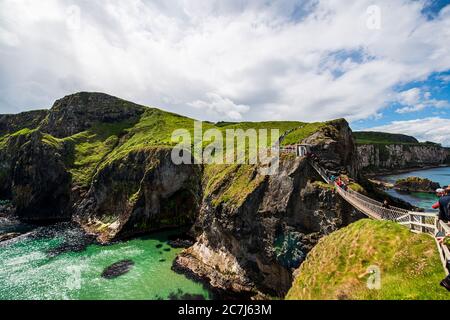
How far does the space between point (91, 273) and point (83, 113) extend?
11445cm

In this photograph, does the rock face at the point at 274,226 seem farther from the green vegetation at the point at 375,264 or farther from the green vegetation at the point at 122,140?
the green vegetation at the point at 122,140

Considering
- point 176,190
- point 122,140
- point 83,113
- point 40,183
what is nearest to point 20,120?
point 83,113

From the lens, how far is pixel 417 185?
113000 mm

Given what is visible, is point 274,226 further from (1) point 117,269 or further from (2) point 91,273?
(2) point 91,273

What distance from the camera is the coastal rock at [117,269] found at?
43588mm

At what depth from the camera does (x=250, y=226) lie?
38.8 metres

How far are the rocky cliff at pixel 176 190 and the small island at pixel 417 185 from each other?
73758 mm

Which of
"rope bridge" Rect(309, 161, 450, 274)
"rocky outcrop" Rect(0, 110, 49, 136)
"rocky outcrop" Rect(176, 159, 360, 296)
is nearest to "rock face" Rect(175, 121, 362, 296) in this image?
"rocky outcrop" Rect(176, 159, 360, 296)

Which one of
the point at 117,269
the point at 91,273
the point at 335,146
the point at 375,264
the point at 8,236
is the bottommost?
the point at 91,273

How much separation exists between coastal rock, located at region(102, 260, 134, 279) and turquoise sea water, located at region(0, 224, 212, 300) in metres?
1.03

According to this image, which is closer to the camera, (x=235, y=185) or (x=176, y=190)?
(x=235, y=185)
